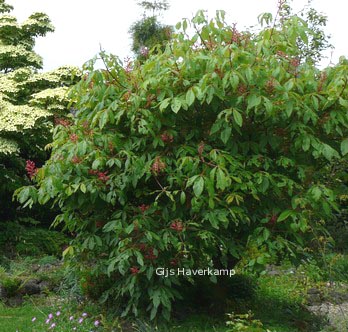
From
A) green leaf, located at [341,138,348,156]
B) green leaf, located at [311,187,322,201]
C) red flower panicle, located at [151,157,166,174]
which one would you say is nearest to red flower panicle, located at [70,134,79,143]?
red flower panicle, located at [151,157,166,174]

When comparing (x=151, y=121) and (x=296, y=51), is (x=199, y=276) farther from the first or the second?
(x=296, y=51)

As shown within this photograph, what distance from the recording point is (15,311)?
5.28 m

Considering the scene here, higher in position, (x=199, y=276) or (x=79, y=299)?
(x=199, y=276)

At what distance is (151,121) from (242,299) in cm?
211

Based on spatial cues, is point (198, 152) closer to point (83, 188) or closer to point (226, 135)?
point (226, 135)

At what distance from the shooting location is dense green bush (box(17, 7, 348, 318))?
156 inches

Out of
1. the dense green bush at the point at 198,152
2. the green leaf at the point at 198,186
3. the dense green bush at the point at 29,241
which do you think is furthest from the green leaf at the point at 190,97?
the dense green bush at the point at 29,241

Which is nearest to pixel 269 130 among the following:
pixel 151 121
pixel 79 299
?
pixel 151 121

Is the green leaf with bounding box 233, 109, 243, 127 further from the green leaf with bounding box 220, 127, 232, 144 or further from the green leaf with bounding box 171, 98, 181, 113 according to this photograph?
the green leaf with bounding box 171, 98, 181, 113

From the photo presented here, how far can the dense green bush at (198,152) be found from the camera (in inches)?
156

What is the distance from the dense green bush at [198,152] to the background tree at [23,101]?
13.8 ft

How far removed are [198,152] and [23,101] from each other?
617 centimetres

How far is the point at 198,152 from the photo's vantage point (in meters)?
4.02

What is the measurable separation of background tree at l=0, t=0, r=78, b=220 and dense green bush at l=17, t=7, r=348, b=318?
4.19 m
